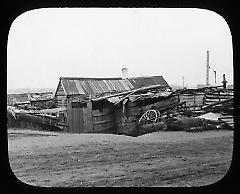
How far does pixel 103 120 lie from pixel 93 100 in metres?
0.13

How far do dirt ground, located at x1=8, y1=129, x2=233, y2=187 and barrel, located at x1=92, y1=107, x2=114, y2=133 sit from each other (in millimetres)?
37

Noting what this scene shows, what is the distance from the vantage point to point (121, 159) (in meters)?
1.94

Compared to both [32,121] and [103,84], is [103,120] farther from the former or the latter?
[32,121]

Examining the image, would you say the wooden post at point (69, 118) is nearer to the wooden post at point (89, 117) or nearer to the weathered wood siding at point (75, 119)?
the weathered wood siding at point (75, 119)

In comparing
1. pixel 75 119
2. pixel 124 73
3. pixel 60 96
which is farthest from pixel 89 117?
pixel 124 73

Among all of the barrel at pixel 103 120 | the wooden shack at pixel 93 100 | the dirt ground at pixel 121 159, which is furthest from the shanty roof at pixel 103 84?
the dirt ground at pixel 121 159

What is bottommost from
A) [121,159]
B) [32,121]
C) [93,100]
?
[121,159]

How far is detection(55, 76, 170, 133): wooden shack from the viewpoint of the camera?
1952mm

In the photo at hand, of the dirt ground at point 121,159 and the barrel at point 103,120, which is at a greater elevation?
the barrel at point 103,120

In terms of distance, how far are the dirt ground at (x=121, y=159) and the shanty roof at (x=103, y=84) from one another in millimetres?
270

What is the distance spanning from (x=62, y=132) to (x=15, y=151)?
11.3 inches

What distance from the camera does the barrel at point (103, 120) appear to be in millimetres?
1965

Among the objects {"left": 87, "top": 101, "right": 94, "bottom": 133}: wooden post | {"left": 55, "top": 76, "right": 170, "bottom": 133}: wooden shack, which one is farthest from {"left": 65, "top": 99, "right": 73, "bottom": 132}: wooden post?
{"left": 87, "top": 101, "right": 94, "bottom": 133}: wooden post
